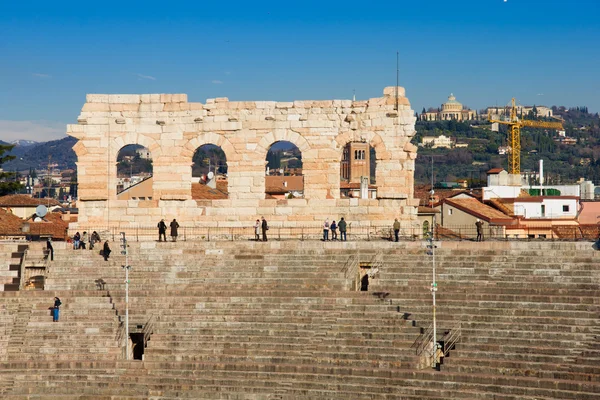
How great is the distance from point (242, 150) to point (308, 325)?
9767mm

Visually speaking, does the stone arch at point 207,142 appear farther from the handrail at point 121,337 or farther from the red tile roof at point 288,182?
the red tile roof at point 288,182

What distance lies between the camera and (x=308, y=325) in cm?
3253

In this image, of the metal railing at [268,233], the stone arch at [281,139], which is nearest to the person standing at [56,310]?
the metal railing at [268,233]

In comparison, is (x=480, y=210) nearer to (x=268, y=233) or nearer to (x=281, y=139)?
(x=268, y=233)

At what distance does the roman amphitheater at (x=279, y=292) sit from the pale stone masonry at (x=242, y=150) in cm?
5

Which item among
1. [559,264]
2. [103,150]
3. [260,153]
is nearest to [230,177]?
[260,153]

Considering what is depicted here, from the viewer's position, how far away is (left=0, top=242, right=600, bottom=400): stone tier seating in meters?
29.4

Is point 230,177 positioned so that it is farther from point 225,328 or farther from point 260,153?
point 225,328

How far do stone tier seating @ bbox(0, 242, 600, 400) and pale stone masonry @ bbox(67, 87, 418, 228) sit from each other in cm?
296

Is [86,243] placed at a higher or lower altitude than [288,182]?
lower

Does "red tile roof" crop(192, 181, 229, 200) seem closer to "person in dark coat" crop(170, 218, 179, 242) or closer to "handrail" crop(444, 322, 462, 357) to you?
"person in dark coat" crop(170, 218, 179, 242)

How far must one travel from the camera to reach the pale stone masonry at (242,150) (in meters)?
39.4

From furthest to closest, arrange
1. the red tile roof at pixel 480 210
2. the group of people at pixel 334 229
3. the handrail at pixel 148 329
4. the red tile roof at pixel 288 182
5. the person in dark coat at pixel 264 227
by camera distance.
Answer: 1. the red tile roof at pixel 288 182
2. the red tile roof at pixel 480 210
3. the person in dark coat at pixel 264 227
4. the group of people at pixel 334 229
5. the handrail at pixel 148 329

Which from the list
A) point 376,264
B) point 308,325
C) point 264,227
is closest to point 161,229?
point 264,227
